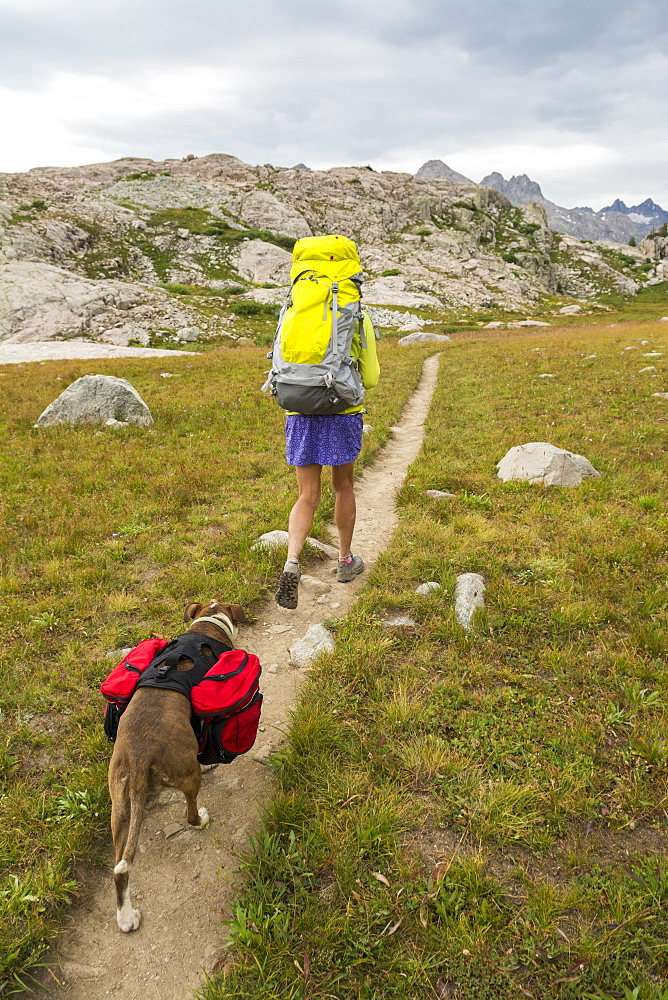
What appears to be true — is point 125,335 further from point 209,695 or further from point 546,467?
point 209,695

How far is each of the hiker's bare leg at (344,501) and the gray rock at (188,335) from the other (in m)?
37.3

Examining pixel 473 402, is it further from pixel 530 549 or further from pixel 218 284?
pixel 218 284

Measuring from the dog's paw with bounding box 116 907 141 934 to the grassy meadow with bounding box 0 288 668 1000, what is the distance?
0.43 metres

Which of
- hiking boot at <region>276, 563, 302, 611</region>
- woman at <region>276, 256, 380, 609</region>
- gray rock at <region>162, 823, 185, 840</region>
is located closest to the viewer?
gray rock at <region>162, 823, 185, 840</region>

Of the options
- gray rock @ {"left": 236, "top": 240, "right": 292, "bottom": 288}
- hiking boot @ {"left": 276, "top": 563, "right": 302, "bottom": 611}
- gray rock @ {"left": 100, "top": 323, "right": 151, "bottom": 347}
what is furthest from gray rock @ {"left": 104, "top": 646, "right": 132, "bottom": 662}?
gray rock @ {"left": 236, "top": 240, "right": 292, "bottom": 288}

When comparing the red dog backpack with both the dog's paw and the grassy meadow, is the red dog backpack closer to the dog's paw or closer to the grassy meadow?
the grassy meadow

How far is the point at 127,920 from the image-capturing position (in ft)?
9.18

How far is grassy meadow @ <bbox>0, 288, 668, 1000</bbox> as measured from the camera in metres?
2.56

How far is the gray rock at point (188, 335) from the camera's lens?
129 ft

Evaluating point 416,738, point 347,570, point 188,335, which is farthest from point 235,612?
point 188,335

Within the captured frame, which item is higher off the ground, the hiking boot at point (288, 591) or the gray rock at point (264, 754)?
the hiking boot at point (288, 591)

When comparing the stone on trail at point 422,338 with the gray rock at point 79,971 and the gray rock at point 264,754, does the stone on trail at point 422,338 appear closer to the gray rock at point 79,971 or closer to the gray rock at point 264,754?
the gray rock at point 264,754

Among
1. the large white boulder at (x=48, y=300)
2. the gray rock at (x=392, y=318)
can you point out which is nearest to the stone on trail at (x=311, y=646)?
the large white boulder at (x=48, y=300)

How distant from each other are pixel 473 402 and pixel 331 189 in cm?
11400
